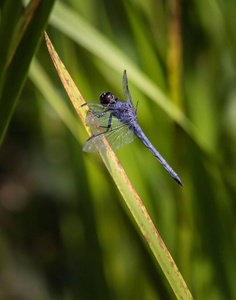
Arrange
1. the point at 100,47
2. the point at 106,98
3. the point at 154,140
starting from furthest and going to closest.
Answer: the point at 154,140, the point at 106,98, the point at 100,47

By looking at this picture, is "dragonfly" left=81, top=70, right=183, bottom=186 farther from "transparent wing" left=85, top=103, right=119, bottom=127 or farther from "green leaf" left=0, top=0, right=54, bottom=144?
"green leaf" left=0, top=0, right=54, bottom=144

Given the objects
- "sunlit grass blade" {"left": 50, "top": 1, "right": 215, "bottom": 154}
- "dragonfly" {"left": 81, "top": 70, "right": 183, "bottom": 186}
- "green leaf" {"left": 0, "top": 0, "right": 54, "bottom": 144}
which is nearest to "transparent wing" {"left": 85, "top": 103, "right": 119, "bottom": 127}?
"dragonfly" {"left": 81, "top": 70, "right": 183, "bottom": 186}

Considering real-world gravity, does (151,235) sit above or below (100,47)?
below

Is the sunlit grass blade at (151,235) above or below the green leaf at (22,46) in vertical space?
below

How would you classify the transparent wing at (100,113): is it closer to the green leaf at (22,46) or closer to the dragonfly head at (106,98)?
the dragonfly head at (106,98)

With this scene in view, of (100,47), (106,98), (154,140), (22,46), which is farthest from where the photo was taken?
(154,140)

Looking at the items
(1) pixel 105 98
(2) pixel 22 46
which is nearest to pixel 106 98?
(1) pixel 105 98

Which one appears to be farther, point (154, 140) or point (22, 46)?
point (154, 140)

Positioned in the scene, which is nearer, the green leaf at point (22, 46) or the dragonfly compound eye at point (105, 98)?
the green leaf at point (22, 46)

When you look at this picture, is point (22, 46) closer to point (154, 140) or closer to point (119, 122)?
point (119, 122)

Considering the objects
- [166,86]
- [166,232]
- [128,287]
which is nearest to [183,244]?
[166,232]

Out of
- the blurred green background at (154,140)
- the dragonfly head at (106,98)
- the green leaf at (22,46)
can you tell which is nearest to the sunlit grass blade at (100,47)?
the blurred green background at (154,140)

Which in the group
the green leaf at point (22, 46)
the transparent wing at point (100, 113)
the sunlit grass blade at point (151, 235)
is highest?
the green leaf at point (22, 46)
